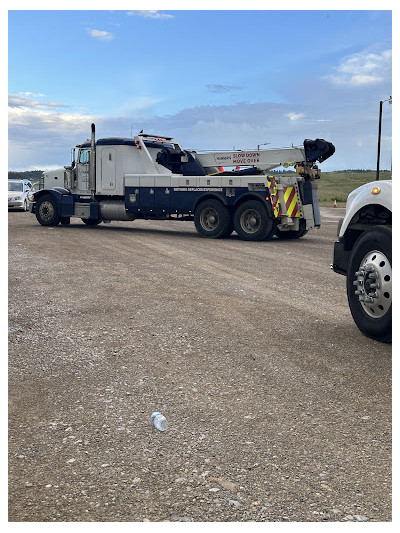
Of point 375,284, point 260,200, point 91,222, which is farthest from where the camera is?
point 91,222

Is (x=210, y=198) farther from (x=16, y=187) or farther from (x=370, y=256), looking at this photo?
(x=16, y=187)

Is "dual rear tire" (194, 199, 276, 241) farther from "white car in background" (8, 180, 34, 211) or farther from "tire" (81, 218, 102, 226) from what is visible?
"white car in background" (8, 180, 34, 211)

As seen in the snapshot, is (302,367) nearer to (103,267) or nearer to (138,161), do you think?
(103,267)

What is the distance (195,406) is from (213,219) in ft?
44.7

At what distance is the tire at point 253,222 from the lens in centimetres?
1677

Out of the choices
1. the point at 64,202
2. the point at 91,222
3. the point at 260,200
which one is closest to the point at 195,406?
the point at 260,200

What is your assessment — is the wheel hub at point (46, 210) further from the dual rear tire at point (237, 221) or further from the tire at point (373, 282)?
the tire at point (373, 282)

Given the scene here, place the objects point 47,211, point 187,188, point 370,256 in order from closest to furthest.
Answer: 1. point 370,256
2. point 187,188
3. point 47,211

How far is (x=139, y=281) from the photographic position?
9.64m

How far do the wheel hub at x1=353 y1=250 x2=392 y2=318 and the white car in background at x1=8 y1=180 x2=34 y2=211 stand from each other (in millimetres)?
26046

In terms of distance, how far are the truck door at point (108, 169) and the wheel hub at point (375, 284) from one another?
49.5 ft

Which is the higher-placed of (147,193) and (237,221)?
(147,193)

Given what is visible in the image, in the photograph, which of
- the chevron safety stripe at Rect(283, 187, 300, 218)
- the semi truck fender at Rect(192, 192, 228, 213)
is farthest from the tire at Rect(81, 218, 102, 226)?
the chevron safety stripe at Rect(283, 187, 300, 218)

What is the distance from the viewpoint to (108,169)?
66.1 ft
